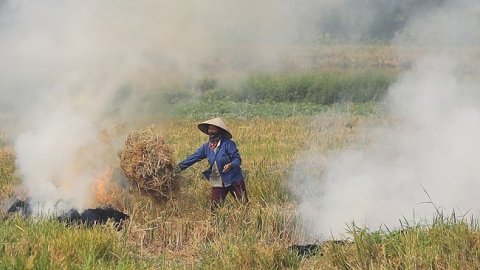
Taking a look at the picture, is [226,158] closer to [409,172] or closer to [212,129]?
[212,129]

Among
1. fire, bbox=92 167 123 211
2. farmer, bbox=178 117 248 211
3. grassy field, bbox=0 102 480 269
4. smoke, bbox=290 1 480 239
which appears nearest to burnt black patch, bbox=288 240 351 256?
grassy field, bbox=0 102 480 269

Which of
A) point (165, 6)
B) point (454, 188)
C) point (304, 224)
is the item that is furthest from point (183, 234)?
point (165, 6)

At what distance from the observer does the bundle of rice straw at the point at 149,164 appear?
21.5ft

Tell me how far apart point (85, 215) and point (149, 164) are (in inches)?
31.9

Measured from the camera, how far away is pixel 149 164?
257 inches

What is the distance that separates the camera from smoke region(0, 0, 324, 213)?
7117mm

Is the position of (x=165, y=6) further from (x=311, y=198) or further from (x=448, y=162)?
(x=448, y=162)

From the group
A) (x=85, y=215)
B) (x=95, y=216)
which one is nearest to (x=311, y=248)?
(x=95, y=216)

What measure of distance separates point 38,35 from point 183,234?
334 centimetres

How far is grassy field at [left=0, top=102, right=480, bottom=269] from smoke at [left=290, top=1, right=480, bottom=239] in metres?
0.33

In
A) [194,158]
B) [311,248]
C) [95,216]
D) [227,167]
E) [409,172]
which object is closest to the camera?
[311,248]

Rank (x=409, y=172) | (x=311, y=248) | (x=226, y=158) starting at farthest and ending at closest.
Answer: (x=409, y=172) → (x=226, y=158) → (x=311, y=248)

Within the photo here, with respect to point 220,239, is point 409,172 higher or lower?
higher

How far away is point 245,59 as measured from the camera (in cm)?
1756
